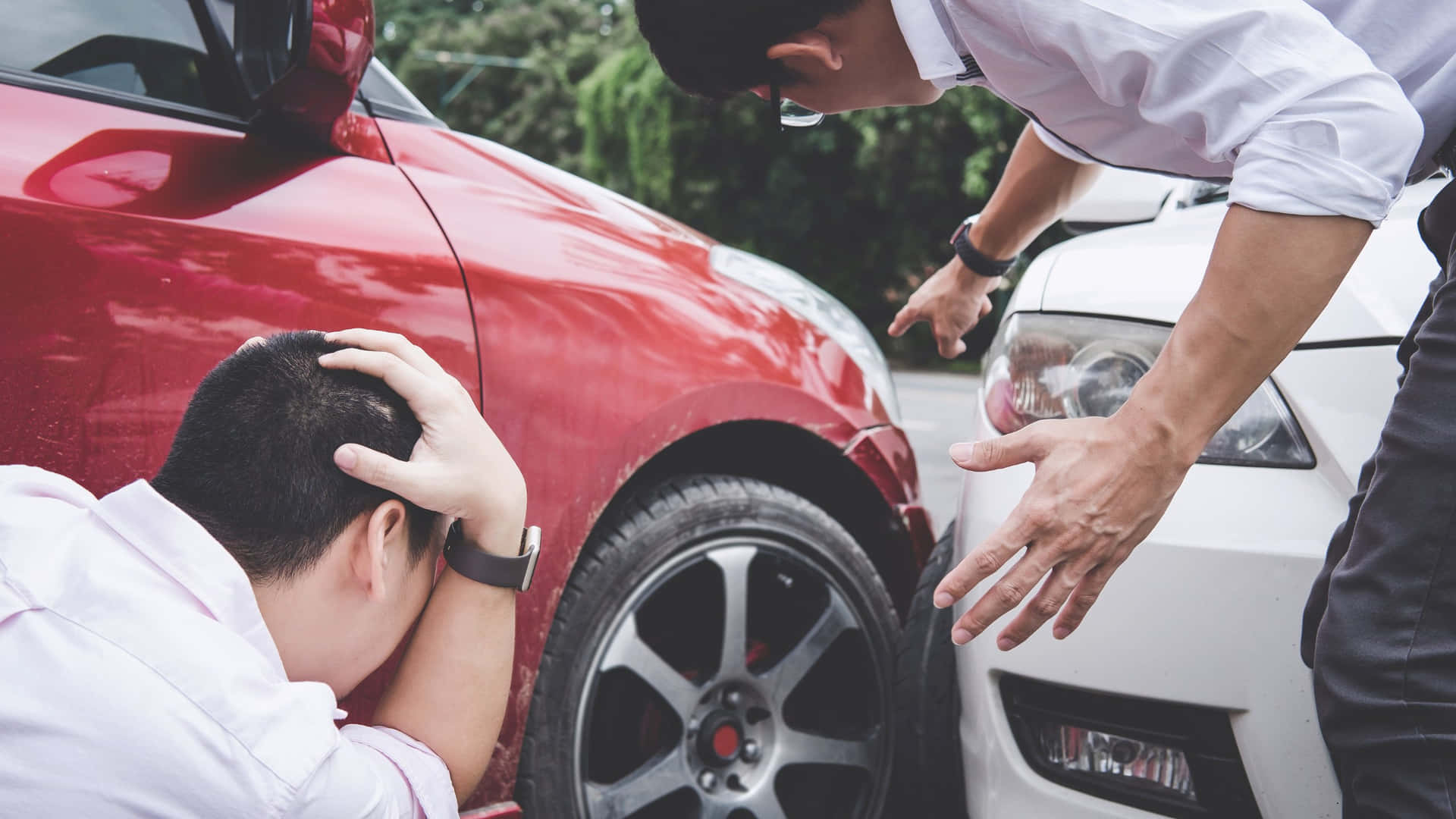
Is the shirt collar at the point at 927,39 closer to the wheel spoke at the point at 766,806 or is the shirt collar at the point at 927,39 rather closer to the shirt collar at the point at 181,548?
the shirt collar at the point at 181,548

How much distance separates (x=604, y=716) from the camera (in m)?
1.93

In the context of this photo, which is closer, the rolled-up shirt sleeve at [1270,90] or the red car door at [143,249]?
the rolled-up shirt sleeve at [1270,90]

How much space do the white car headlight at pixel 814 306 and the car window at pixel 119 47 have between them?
0.94m

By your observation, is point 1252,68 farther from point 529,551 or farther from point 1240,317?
point 529,551

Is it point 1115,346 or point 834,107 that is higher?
point 834,107

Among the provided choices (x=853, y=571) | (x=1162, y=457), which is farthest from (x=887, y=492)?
(x=1162, y=457)

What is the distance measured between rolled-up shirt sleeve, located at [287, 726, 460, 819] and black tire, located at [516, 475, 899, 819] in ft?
2.00

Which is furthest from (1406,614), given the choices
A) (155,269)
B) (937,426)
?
(937,426)

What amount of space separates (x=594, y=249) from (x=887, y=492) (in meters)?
0.78

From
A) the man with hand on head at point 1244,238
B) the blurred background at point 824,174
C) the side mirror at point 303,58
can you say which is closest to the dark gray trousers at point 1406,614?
the man with hand on head at point 1244,238

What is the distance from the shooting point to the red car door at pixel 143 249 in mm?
1272

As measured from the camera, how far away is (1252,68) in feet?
3.21

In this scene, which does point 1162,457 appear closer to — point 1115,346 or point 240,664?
point 1115,346

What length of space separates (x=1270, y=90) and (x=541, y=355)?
1049 millimetres
